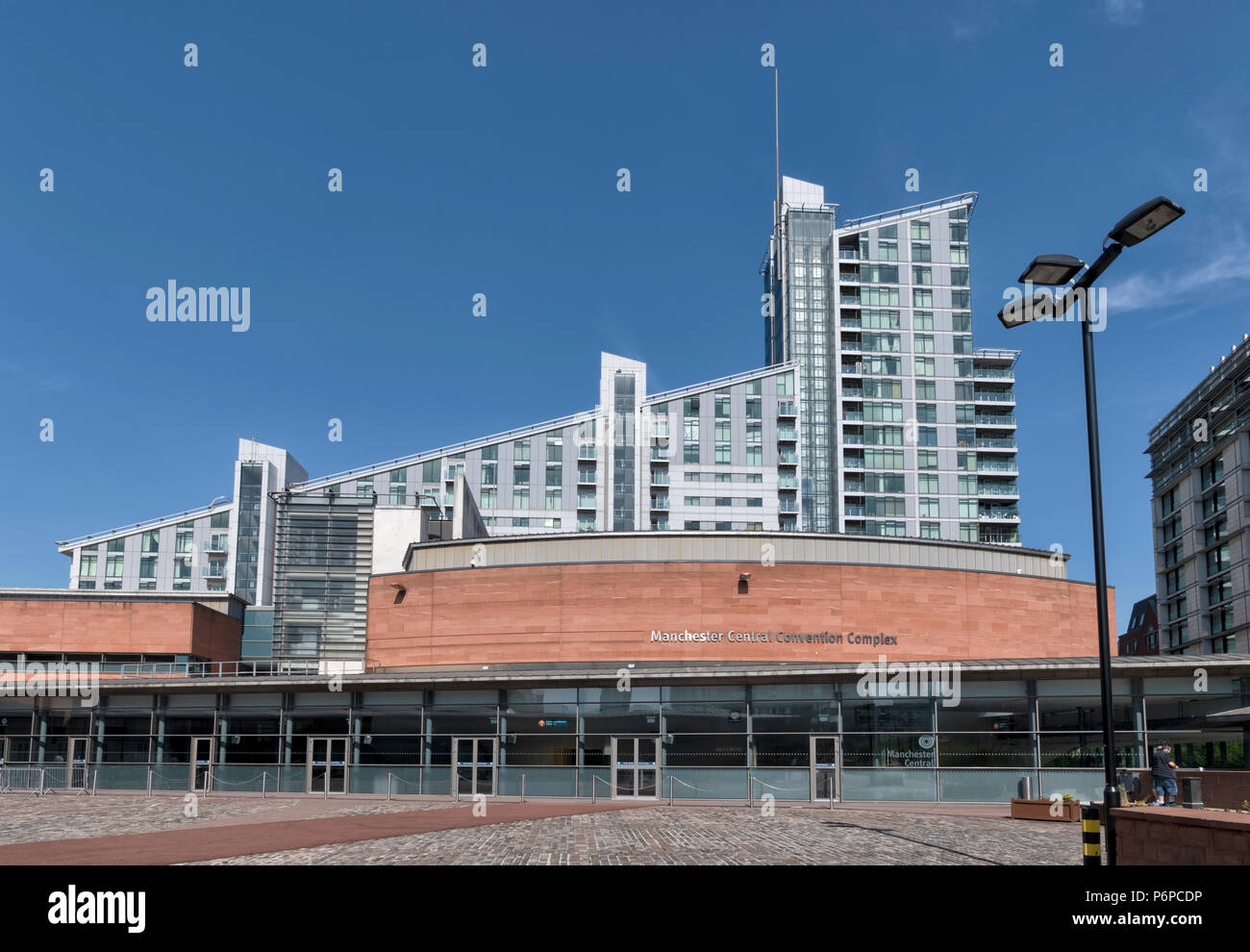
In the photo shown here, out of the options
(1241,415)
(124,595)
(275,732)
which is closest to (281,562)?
(124,595)

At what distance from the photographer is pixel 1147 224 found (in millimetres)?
14859

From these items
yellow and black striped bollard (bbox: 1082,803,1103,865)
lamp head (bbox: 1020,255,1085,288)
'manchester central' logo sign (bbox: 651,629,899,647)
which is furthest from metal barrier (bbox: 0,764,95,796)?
lamp head (bbox: 1020,255,1085,288)

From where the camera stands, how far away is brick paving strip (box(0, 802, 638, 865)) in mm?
18781

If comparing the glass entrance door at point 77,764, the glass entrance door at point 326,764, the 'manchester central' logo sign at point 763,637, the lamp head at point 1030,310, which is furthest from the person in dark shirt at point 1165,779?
the glass entrance door at point 77,764

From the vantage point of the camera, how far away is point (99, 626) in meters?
61.3

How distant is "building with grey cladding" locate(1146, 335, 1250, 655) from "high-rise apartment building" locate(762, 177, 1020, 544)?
16853 millimetres

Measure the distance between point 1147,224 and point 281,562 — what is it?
6481 centimetres

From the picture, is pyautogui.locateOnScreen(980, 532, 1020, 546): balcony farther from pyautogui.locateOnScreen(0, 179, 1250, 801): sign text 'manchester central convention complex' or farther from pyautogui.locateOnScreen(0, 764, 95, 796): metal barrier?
pyautogui.locateOnScreen(0, 764, 95, 796): metal barrier

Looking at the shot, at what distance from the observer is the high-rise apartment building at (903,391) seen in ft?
354

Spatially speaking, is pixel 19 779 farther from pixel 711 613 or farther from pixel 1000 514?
pixel 1000 514

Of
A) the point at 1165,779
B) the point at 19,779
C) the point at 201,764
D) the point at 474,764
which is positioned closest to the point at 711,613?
the point at 474,764

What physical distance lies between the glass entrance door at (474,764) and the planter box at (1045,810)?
657 inches

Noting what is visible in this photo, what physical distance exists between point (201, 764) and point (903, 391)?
8288 centimetres
